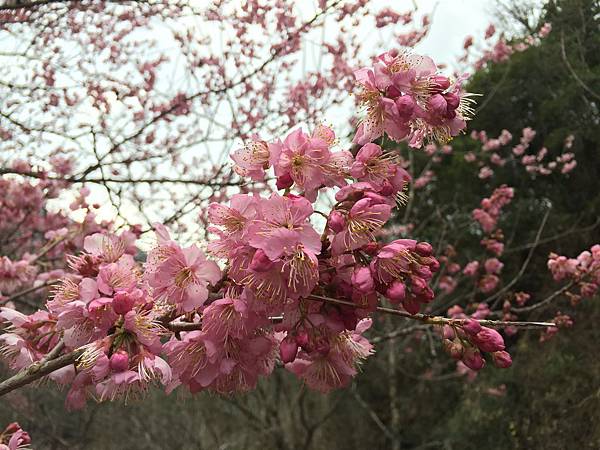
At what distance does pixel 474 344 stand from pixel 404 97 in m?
0.53

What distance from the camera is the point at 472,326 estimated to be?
102cm

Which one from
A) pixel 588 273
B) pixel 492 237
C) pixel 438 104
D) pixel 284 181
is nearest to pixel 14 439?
pixel 284 181

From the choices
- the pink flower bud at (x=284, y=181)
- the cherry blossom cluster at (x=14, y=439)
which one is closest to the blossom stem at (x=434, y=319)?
the pink flower bud at (x=284, y=181)

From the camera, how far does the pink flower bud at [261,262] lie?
0.93 m

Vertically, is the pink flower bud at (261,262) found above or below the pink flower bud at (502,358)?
above

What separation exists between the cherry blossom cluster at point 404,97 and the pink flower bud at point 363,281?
0.38 metres

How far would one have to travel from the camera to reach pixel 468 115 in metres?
1.29

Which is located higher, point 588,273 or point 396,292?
point 396,292

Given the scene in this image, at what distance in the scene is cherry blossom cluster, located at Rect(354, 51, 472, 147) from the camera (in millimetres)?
1155

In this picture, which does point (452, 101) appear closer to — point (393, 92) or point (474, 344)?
point (393, 92)

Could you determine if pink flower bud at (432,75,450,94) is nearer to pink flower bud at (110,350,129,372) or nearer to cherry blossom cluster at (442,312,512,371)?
cherry blossom cluster at (442,312,512,371)

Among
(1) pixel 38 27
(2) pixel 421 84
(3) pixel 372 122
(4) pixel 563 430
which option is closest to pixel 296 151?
(3) pixel 372 122

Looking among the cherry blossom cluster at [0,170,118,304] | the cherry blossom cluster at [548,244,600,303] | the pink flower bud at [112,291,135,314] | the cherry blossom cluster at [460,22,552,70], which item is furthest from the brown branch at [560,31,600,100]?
the pink flower bud at [112,291,135,314]

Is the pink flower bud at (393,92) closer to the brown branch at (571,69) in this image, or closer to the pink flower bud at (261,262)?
the pink flower bud at (261,262)
